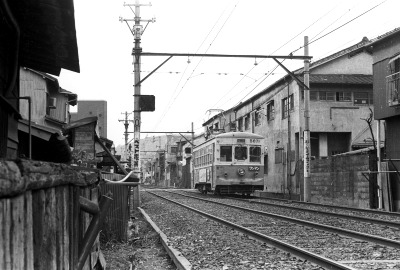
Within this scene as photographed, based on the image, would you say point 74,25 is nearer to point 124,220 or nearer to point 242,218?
point 124,220

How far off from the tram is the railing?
7.97 m

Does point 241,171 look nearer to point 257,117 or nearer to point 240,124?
point 257,117

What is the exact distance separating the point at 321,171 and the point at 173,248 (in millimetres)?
16686

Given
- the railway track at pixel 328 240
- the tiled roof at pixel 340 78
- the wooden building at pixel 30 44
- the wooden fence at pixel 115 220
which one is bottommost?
the railway track at pixel 328 240

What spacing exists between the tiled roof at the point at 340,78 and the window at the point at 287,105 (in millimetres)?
1841

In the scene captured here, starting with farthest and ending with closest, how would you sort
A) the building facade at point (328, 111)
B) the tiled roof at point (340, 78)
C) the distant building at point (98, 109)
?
1. the building facade at point (328, 111)
2. the tiled roof at point (340, 78)
3. the distant building at point (98, 109)

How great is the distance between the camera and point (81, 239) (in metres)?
4.33

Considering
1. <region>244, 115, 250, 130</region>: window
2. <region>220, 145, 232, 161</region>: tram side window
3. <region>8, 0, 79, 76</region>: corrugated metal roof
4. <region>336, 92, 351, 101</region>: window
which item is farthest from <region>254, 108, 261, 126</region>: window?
<region>8, 0, 79, 76</region>: corrugated metal roof

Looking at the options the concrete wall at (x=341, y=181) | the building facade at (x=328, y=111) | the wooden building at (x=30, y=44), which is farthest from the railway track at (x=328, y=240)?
the building facade at (x=328, y=111)

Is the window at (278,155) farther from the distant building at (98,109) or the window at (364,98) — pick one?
the distant building at (98,109)

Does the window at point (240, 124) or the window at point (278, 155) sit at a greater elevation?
the window at point (240, 124)

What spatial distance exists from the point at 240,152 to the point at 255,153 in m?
0.90

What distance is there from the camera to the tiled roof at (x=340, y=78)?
28250 millimetres

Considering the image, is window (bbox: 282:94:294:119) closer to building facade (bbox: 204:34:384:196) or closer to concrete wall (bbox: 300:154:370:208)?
building facade (bbox: 204:34:384:196)
